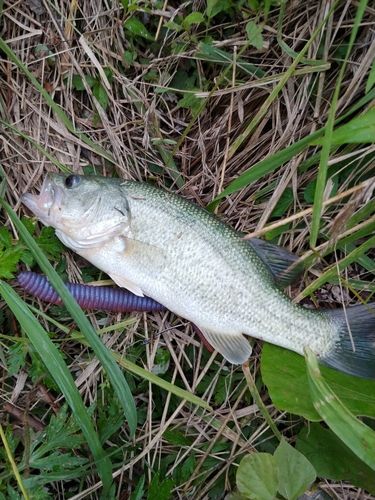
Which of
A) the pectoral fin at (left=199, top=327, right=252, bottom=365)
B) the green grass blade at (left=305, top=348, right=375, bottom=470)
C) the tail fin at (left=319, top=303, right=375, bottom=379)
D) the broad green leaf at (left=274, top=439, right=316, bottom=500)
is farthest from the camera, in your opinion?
the pectoral fin at (left=199, top=327, right=252, bottom=365)

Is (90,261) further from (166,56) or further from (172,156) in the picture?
(166,56)

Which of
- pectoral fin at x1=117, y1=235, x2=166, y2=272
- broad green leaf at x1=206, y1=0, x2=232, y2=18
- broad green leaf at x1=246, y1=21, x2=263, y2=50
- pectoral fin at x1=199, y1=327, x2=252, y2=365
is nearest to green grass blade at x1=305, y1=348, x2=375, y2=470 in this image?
pectoral fin at x1=199, y1=327, x2=252, y2=365

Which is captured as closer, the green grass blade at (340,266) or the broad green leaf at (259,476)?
the broad green leaf at (259,476)

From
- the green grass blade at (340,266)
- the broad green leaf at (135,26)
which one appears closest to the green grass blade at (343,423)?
the green grass blade at (340,266)

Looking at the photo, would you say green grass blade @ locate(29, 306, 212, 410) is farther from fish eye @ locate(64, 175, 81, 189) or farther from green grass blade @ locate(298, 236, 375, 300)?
green grass blade @ locate(298, 236, 375, 300)

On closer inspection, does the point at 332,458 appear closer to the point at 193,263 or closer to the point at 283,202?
the point at 193,263

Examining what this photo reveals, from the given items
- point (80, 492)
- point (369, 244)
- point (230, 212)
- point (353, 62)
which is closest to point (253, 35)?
point (353, 62)

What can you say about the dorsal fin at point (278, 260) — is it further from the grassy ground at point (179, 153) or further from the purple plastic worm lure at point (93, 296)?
the purple plastic worm lure at point (93, 296)

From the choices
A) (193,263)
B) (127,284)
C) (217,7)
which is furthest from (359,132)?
(127,284)
